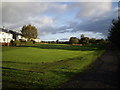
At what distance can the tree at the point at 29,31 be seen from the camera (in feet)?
243

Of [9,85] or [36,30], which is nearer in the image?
[9,85]

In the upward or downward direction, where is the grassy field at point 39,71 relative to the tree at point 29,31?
downward

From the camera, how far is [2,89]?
497cm

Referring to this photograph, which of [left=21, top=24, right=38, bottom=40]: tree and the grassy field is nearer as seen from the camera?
the grassy field

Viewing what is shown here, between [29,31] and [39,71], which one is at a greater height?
[29,31]

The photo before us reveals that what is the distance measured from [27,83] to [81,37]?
86.1m

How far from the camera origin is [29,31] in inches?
2896

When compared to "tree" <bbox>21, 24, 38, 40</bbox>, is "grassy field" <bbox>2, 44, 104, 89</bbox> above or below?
below

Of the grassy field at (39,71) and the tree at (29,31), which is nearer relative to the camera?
the grassy field at (39,71)

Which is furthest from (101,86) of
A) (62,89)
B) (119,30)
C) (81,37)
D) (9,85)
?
(81,37)

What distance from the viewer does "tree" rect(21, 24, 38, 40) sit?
73.9 metres

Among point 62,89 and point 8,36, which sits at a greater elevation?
point 8,36

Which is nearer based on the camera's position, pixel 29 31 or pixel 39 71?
pixel 39 71

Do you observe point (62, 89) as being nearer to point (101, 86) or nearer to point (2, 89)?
point (101, 86)
